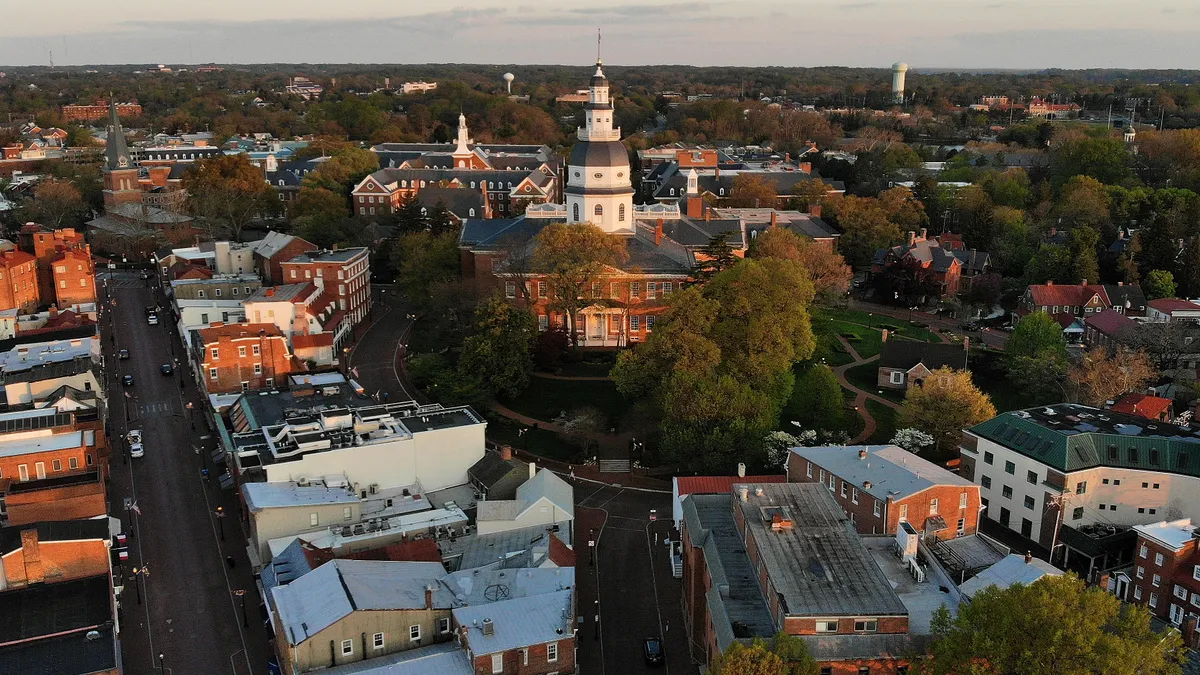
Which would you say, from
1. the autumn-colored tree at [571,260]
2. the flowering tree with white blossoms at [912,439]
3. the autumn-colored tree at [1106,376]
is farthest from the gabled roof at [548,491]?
the autumn-colored tree at [1106,376]

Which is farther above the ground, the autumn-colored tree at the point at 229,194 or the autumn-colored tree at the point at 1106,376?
the autumn-colored tree at the point at 229,194

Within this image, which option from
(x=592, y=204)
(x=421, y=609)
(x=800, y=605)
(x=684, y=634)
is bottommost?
(x=684, y=634)

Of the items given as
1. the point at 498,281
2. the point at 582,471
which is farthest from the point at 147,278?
the point at 582,471

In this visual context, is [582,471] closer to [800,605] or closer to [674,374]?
[674,374]

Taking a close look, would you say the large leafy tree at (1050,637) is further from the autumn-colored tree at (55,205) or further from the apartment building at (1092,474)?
the autumn-colored tree at (55,205)

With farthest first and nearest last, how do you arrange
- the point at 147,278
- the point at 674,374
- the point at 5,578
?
the point at 147,278 < the point at 674,374 < the point at 5,578

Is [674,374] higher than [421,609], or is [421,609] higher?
[674,374]

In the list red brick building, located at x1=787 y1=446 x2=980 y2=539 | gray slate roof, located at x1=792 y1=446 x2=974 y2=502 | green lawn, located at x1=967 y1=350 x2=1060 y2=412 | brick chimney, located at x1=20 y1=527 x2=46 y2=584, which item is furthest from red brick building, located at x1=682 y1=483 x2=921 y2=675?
green lawn, located at x1=967 y1=350 x2=1060 y2=412
